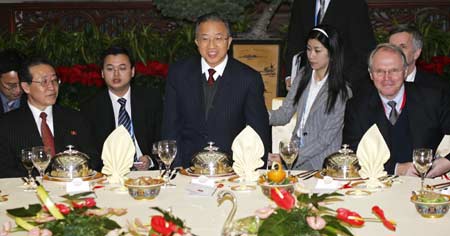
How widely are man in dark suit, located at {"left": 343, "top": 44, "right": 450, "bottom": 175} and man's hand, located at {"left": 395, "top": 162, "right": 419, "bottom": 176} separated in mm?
68

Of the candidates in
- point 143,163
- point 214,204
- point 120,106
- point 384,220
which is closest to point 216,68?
point 143,163

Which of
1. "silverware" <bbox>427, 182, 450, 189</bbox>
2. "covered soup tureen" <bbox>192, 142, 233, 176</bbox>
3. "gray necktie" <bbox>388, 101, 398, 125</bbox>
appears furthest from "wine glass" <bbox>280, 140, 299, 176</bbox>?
"gray necktie" <bbox>388, 101, 398, 125</bbox>

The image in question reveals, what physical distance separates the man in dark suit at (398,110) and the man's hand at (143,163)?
1.31 metres

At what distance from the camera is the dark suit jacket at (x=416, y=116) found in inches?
165

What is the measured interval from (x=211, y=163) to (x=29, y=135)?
112 centimetres

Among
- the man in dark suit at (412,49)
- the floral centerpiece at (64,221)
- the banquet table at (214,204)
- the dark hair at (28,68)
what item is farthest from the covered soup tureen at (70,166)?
the man in dark suit at (412,49)

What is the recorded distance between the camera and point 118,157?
3.53 m

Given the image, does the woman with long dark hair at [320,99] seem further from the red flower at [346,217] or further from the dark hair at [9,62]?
the red flower at [346,217]

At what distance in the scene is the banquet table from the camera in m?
2.74

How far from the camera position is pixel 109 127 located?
5.16 meters

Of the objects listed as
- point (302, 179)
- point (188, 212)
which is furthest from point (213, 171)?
point (188, 212)

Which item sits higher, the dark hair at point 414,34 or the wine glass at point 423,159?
the dark hair at point 414,34

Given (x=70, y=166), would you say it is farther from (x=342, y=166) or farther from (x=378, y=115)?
(x=378, y=115)

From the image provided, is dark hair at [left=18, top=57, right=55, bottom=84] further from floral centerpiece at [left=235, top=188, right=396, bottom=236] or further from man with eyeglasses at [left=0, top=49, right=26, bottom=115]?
floral centerpiece at [left=235, top=188, right=396, bottom=236]
